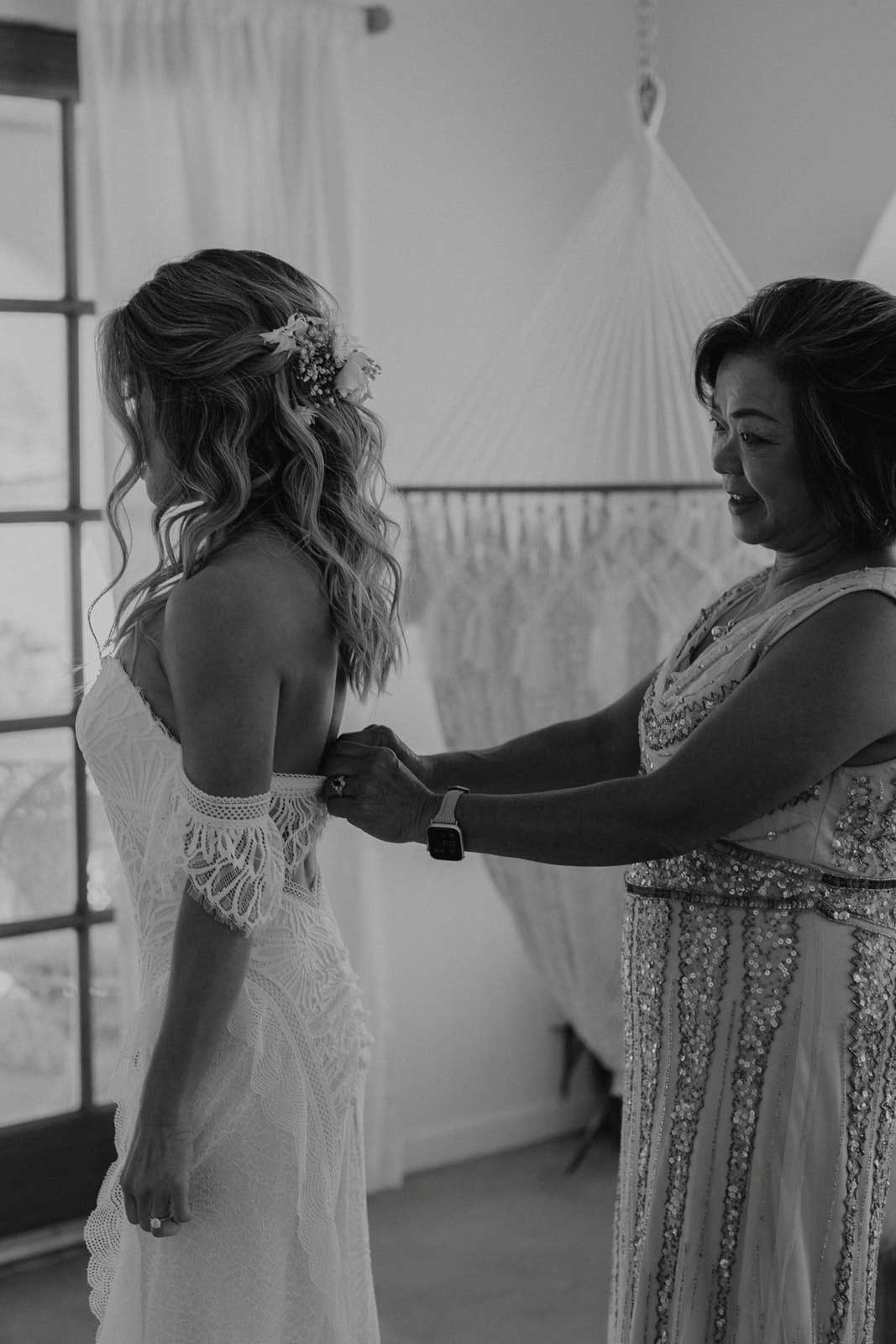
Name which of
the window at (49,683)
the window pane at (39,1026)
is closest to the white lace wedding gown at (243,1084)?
the window at (49,683)

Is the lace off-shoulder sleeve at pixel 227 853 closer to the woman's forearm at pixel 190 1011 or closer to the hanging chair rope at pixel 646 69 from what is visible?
the woman's forearm at pixel 190 1011

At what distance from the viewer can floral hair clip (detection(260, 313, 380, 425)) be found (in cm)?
140

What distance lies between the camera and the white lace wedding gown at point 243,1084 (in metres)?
1.34

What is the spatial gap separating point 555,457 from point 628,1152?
5.92 ft

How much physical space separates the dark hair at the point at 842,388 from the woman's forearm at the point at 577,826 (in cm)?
36

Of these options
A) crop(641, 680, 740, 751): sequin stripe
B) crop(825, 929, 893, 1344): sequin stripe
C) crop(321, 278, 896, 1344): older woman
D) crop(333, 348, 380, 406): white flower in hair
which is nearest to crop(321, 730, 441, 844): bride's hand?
crop(321, 278, 896, 1344): older woman

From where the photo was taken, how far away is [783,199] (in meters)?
3.09

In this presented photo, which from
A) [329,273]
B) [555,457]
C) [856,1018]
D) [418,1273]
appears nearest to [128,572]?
[329,273]

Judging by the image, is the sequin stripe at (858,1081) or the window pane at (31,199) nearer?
the sequin stripe at (858,1081)

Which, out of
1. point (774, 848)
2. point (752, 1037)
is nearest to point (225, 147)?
point (774, 848)

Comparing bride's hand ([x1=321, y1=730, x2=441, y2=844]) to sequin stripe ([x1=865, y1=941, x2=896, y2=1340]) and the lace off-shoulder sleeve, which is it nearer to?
the lace off-shoulder sleeve

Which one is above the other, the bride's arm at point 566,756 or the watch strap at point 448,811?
the bride's arm at point 566,756

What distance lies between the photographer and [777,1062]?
58.1 inches

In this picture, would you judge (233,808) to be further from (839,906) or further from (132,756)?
(839,906)
